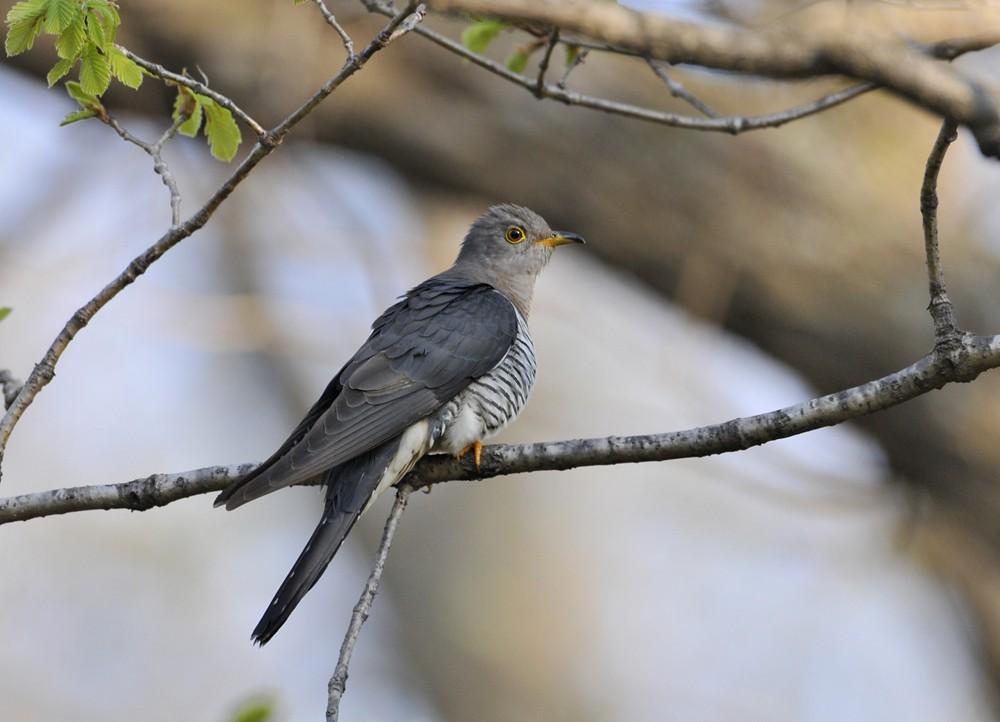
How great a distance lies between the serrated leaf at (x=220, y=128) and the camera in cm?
344

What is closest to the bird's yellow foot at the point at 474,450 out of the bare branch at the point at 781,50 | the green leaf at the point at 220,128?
the green leaf at the point at 220,128

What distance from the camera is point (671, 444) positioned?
10.5ft

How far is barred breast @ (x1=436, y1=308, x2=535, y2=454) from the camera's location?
4.36 metres

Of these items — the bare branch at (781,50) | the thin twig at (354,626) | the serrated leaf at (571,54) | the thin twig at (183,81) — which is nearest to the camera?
the bare branch at (781,50)

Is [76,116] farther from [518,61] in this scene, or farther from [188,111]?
[518,61]

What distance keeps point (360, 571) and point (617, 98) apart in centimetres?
542

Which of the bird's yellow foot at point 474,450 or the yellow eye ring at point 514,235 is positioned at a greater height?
the yellow eye ring at point 514,235

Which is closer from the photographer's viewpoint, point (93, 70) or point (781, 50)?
point (781, 50)

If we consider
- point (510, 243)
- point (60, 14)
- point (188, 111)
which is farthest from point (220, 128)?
point (510, 243)

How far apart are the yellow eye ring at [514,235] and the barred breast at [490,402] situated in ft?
3.32

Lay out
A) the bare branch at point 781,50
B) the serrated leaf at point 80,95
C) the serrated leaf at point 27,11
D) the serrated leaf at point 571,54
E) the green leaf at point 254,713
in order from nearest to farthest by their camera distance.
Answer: the bare branch at point 781,50 < the serrated leaf at point 27,11 < the green leaf at point 254,713 < the serrated leaf at point 80,95 < the serrated leaf at point 571,54

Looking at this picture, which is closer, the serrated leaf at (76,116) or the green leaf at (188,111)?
the serrated leaf at (76,116)

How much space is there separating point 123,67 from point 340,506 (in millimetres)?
1600

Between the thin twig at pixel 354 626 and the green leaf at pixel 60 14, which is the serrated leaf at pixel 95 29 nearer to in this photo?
the green leaf at pixel 60 14
